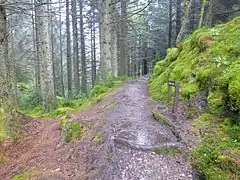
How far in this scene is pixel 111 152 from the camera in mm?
4906

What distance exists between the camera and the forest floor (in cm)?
455

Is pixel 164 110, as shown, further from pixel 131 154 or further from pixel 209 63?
pixel 131 154

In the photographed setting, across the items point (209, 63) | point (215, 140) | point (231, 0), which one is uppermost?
point (231, 0)

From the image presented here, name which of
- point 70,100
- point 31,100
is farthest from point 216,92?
point 31,100

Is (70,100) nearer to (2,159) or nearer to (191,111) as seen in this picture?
(2,159)

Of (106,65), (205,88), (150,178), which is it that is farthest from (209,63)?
(106,65)

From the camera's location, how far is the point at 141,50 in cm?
3800

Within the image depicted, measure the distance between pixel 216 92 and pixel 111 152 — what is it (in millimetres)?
2650

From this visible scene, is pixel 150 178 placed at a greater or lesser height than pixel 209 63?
lesser

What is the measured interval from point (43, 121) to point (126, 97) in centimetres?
289

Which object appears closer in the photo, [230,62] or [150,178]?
[150,178]

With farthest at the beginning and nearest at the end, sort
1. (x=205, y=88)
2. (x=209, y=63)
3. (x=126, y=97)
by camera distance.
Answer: (x=126, y=97) < (x=209, y=63) < (x=205, y=88)

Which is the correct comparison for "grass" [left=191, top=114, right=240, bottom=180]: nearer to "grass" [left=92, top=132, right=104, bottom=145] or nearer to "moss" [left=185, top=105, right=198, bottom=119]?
"moss" [left=185, top=105, right=198, bottom=119]

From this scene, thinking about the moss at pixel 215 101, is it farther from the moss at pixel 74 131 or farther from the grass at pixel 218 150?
the moss at pixel 74 131
